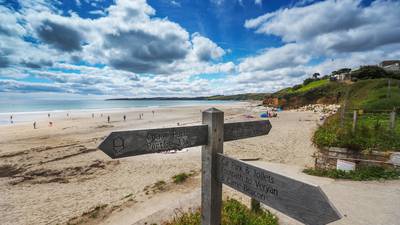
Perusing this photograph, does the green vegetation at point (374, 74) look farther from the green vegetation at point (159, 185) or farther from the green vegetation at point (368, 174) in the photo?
the green vegetation at point (159, 185)

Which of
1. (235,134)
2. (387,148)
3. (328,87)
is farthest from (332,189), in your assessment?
(328,87)

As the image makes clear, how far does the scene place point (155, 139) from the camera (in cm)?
197

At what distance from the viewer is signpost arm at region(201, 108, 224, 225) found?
2.14 meters

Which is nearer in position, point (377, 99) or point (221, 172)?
point (221, 172)

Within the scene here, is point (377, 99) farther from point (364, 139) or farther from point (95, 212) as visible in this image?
point (95, 212)

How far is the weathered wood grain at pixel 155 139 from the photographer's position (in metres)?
1.78

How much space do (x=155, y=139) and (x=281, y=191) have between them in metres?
1.17

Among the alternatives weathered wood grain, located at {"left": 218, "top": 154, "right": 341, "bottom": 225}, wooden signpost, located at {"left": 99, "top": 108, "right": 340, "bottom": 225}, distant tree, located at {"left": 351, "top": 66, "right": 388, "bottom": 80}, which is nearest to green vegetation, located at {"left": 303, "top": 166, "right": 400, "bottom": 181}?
wooden signpost, located at {"left": 99, "top": 108, "right": 340, "bottom": 225}

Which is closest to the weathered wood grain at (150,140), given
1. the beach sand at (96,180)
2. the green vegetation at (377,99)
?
the beach sand at (96,180)

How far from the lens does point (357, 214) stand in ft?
14.5

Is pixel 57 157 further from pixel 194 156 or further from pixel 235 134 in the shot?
pixel 235 134

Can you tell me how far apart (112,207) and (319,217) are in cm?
646

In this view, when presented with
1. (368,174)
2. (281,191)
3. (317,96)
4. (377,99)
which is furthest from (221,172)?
(317,96)

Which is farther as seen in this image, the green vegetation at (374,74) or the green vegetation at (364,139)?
the green vegetation at (374,74)
